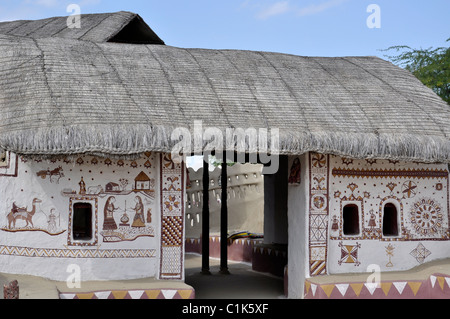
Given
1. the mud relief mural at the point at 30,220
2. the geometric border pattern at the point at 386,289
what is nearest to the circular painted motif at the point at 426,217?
the geometric border pattern at the point at 386,289

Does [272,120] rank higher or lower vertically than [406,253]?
higher

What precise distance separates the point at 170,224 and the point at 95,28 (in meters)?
5.80

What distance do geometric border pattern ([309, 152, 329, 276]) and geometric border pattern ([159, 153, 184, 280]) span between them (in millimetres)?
1871

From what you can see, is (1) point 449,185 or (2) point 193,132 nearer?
(2) point 193,132

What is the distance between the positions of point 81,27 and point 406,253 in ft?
26.3

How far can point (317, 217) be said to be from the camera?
361 inches

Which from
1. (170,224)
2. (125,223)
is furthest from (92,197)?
(170,224)

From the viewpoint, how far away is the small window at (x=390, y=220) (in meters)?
9.73

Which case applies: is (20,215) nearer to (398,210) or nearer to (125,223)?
(125,223)

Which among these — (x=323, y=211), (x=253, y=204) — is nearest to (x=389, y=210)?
(x=323, y=211)

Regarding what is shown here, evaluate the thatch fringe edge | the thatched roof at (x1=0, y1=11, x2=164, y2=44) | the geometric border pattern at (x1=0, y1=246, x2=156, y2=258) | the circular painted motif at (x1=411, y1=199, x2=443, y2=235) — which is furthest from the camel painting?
the circular painted motif at (x1=411, y1=199, x2=443, y2=235)

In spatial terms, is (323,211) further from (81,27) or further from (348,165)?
(81,27)

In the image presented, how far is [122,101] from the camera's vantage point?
8.82 metres
